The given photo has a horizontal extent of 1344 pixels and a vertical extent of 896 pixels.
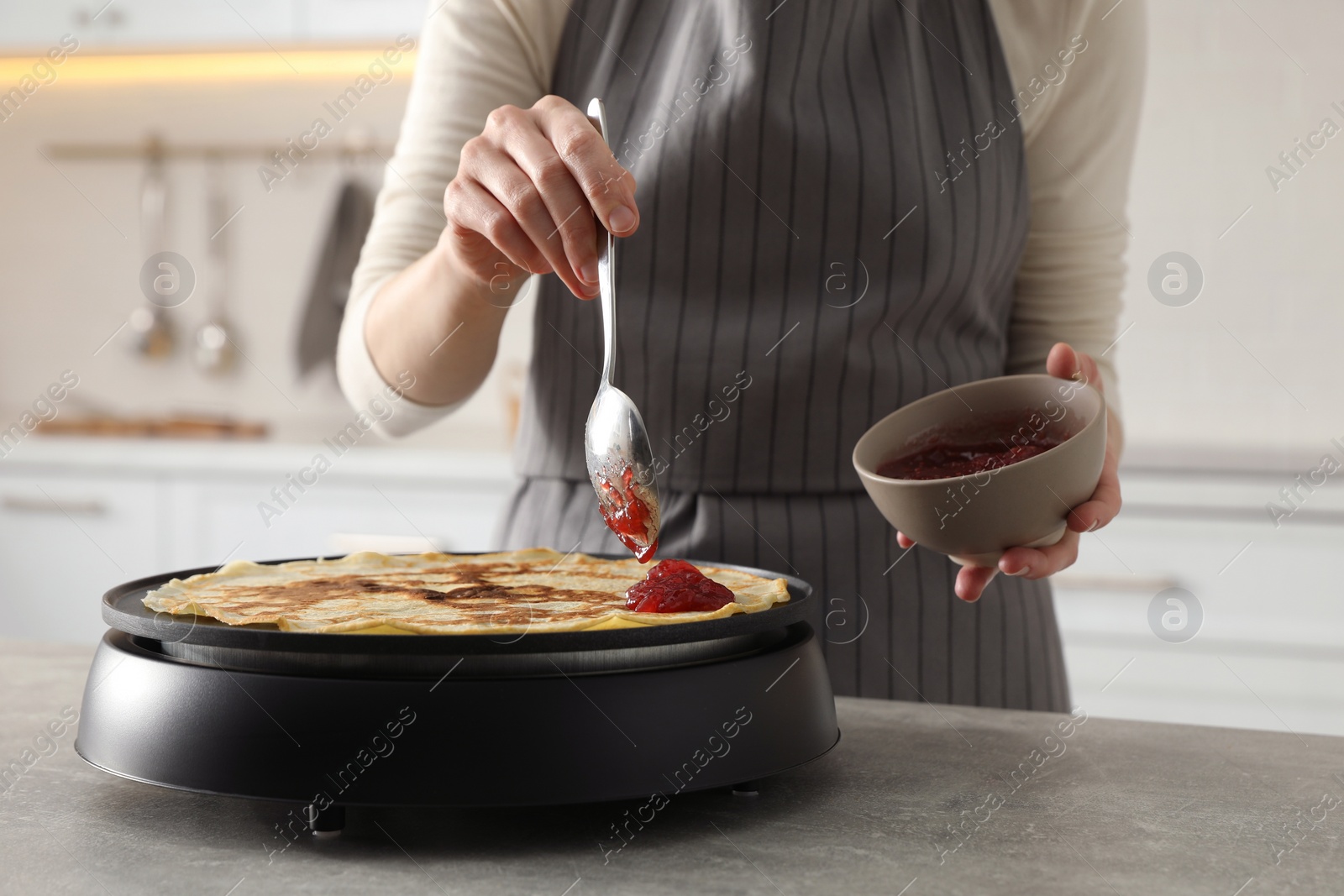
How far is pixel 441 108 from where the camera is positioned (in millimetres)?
1145

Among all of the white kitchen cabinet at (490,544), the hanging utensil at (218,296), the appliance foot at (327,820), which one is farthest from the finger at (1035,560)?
the hanging utensil at (218,296)

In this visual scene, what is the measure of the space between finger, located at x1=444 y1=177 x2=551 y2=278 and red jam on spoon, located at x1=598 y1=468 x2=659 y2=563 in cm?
16

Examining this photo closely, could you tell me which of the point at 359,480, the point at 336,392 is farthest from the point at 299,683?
the point at 336,392

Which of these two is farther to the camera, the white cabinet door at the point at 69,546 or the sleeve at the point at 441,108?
the white cabinet door at the point at 69,546

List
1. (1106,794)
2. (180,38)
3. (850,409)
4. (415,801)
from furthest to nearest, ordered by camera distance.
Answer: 1. (180,38)
2. (850,409)
3. (1106,794)
4. (415,801)

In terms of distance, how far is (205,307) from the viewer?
316 cm

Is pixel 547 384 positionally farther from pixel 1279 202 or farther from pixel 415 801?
pixel 1279 202

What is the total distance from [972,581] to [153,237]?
2.84 metres

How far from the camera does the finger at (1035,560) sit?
82 cm

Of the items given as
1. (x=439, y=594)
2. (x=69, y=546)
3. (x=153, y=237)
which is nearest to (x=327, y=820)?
(x=439, y=594)

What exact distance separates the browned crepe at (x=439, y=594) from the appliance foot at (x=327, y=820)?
9 cm

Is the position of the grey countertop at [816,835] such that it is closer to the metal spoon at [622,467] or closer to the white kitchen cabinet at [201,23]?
the metal spoon at [622,467]

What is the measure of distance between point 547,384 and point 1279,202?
74.7 inches

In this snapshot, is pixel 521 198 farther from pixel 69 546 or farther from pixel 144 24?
pixel 144 24
